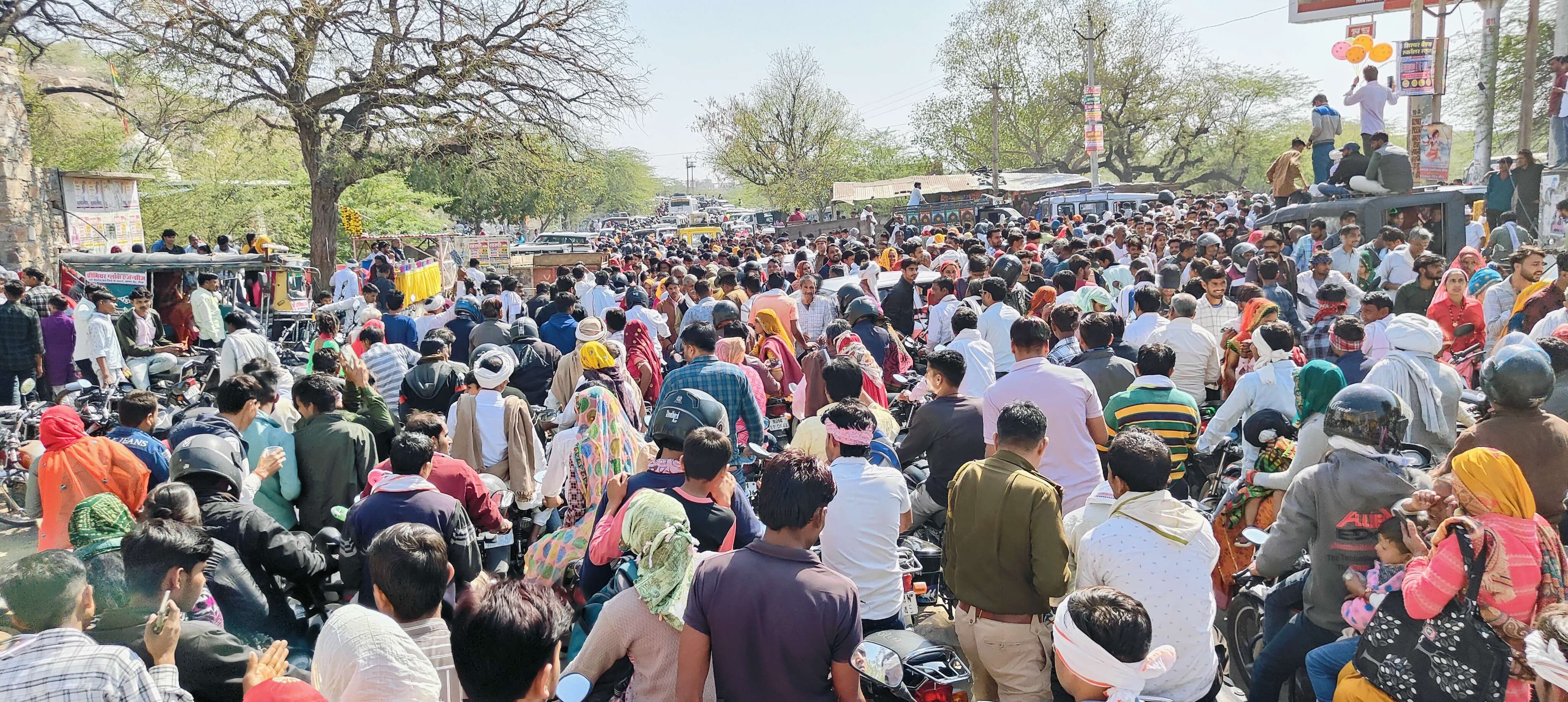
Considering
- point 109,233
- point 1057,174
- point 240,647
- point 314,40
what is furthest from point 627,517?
point 1057,174

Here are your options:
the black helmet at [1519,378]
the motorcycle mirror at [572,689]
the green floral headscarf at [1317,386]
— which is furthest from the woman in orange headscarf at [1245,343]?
the motorcycle mirror at [572,689]

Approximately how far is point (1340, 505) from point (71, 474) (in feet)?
18.5

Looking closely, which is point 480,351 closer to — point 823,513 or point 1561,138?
point 823,513

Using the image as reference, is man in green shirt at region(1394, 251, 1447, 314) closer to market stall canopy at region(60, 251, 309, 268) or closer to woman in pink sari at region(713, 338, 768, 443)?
woman in pink sari at region(713, 338, 768, 443)

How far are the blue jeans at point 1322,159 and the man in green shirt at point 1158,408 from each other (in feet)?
36.3

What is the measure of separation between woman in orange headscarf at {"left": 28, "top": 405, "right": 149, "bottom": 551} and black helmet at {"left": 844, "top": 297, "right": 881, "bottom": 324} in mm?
4876

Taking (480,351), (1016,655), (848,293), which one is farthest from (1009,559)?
(848,293)

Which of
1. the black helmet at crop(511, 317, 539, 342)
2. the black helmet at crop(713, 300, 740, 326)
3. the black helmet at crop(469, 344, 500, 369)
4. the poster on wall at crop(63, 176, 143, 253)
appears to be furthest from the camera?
the poster on wall at crop(63, 176, 143, 253)

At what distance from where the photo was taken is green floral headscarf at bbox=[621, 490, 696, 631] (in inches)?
124

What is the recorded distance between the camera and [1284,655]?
3.89 metres

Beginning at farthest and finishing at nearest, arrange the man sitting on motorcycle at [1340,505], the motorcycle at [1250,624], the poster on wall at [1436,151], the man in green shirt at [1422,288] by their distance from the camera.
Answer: the poster on wall at [1436,151] → the man in green shirt at [1422,288] → the motorcycle at [1250,624] → the man sitting on motorcycle at [1340,505]

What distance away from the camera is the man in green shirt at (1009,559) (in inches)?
143

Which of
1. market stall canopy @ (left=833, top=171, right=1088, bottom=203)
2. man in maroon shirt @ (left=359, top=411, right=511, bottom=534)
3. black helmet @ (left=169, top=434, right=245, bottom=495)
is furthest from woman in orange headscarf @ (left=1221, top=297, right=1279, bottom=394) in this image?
market stall canopy @ (left=833, top=171, right=1088, bottom=203)

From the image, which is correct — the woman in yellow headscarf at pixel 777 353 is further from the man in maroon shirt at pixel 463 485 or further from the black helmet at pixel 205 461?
the black helmet at pixel 205 461
